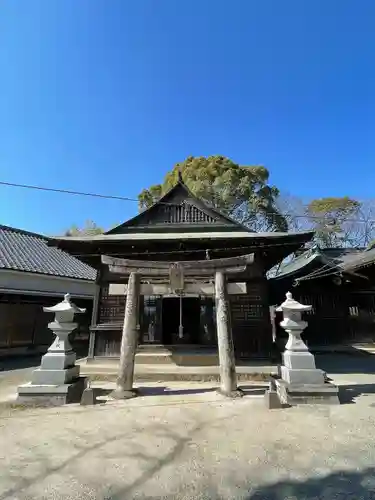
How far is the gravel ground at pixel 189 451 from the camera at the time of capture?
3180 millimetres

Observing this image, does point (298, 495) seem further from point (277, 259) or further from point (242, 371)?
point (277, 259)

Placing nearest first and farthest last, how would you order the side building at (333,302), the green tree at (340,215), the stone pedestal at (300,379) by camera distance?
the stone pedestal at (300,379), the side building at (333,302), the green tree at (340,215)

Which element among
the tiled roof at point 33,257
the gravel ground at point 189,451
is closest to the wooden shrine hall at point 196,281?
the gravel ground at point 189,451

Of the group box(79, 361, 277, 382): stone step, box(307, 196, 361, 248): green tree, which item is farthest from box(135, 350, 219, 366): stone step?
box(307, 196, 361, 248): green tree

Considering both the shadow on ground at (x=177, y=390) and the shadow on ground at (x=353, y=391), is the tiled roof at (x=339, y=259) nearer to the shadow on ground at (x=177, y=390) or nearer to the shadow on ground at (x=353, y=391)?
the shadow on ground at (x=353, y=391)

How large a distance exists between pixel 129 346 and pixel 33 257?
12928mm

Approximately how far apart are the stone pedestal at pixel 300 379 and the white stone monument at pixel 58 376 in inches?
195

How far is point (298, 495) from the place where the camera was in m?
3.06

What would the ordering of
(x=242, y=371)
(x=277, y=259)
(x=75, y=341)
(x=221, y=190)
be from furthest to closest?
(x=221, y=190) < (x=75, y=341) < (x=277, y=259) < (x=242, y=371)

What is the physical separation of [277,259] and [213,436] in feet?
24.3

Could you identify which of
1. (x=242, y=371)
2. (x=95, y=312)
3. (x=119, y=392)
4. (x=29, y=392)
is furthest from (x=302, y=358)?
(x=95, y=312)

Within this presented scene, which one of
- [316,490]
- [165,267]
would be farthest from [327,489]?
[165,267]

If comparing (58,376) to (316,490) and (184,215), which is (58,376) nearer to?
(316,490)

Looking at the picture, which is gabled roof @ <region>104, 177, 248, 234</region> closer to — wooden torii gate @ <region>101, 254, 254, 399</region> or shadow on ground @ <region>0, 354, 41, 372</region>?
wooden torii gate @ <region>101, 254, 254, 399</region>
